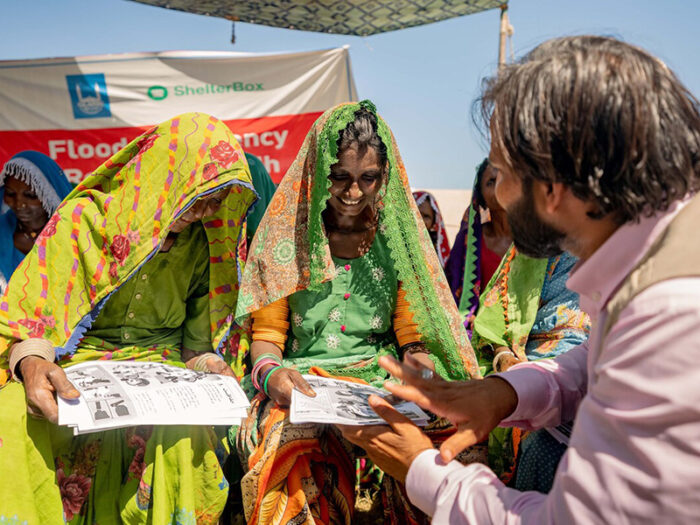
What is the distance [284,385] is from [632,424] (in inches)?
52.8

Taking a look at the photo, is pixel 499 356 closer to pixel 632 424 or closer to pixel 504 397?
pixel 504 397

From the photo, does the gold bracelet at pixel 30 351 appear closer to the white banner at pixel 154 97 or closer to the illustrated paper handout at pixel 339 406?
the illustrated paper handout at pixel 339 406

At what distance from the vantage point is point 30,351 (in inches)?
86.3

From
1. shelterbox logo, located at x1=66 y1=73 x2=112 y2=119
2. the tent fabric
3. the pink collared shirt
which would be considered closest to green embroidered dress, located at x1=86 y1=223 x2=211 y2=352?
the pink collared shirt

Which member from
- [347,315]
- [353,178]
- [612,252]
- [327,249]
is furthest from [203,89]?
[612,252]

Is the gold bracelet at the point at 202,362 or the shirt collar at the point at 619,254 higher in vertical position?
the shirt collar at the point at 619,254

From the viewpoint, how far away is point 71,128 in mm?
6770

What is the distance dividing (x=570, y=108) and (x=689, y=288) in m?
0.43

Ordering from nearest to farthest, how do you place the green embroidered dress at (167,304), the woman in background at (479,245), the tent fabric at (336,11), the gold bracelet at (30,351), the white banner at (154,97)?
the gold bracelet at (30,351) < the green embroidered dress at (167,304) < the woman in background at (479,245) < the tent fabric at (336,11) < the white banner at (154,97)

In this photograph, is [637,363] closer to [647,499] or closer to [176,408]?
[647,499]

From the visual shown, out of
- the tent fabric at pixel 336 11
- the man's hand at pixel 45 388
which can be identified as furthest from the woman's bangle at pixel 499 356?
the tent fabric at pixel 336 11

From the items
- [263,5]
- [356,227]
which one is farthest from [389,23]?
[356,227]

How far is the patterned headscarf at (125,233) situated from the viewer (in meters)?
2.38

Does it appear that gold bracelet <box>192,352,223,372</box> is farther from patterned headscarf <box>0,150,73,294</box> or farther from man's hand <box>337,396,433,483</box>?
patterned headscarf <box>0,150,73,294</box>
